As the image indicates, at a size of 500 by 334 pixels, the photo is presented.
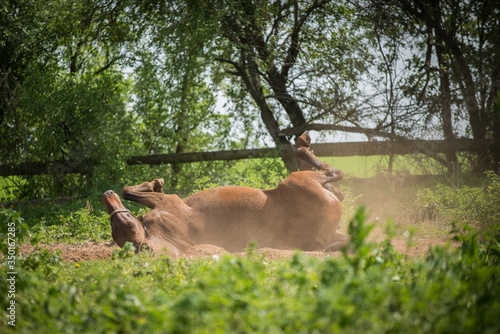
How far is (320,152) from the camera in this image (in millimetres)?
10336

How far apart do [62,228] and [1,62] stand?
20.3 ft

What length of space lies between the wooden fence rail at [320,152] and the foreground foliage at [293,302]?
6.35 m

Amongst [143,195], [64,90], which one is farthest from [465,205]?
[64,90]

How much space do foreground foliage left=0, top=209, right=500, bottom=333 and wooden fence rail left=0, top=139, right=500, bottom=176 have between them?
635 cm

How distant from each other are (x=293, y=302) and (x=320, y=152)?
8088 mm

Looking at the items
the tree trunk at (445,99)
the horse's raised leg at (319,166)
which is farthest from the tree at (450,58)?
the horse's raised leg at (319,166)

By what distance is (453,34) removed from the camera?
9070 millimetres

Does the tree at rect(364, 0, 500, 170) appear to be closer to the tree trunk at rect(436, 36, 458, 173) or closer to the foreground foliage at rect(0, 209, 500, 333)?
the tree trunk at rect(436, 36, 458, 173)

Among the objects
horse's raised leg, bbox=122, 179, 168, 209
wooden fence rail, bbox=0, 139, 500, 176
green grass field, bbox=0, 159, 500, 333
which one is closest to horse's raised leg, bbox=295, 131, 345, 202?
green grass field, bbox=0, 159, 500, 333

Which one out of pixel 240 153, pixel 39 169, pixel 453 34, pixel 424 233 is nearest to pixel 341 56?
pixel 453 34

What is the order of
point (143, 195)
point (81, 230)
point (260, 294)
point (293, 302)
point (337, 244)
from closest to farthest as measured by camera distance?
point (293, 302), point (260, 294), point (337, 244), point (143, 195), point (81, 230)

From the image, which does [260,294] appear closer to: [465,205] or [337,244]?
[337,244]

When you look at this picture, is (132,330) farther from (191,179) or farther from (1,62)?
(1,62)

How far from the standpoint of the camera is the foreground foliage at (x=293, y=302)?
2152 mm
